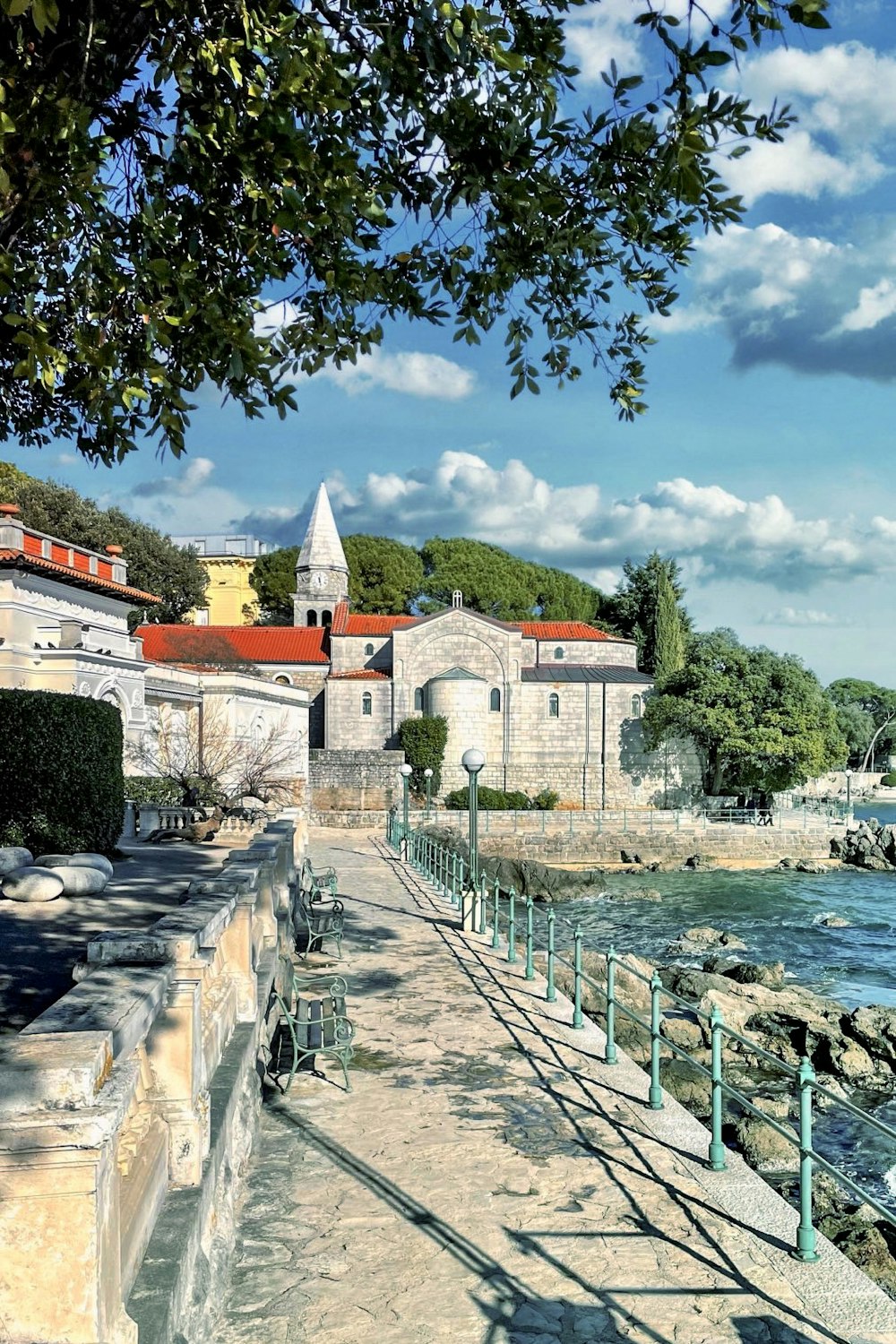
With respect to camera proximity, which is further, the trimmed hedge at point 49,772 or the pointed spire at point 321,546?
the pointed spire at point 321,546

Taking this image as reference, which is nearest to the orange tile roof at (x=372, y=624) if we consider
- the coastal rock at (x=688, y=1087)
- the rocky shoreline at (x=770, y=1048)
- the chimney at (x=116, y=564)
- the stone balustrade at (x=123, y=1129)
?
the chimney at (x=116, y=564)

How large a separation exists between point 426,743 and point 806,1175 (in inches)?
1722

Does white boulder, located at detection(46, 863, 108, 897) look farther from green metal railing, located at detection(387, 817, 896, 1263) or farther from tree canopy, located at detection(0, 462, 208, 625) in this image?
tree canopy, located at detection(0, 462, 208, 625)

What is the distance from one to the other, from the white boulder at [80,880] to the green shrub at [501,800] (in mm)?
33300

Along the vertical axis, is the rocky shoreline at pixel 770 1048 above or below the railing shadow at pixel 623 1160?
below

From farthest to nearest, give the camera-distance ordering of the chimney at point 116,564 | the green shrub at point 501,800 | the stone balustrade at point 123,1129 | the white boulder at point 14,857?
the green shrub at point 501,800, the chimney at point 116,564, the white boulder at point 14,857, the stone balustrade at point 123,1129

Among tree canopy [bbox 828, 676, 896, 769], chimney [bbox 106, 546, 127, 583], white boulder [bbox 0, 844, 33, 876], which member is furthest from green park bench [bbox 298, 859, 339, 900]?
tree canopy [bbox 828, 676, 896, 769]

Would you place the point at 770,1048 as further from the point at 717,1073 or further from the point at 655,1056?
the point at 717,1073

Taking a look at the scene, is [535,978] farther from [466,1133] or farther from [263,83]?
[263,83]

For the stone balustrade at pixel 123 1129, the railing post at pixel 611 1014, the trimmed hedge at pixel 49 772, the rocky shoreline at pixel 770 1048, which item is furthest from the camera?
the trimmed hedge at pixel 49 772

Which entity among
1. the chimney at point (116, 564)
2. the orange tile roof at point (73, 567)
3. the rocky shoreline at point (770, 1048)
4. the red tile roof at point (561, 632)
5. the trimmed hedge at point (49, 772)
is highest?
the red tile roof at point (561, 632)

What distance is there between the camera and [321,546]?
59406mm

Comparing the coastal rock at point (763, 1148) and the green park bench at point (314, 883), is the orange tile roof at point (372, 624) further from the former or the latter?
the coastal rock at point (763, 1148)

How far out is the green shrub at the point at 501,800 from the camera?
45406 mm
